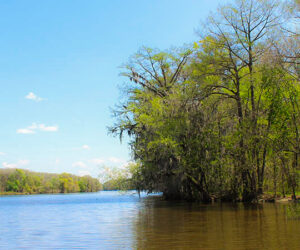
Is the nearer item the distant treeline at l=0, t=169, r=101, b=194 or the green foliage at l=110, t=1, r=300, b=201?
the green foliage at l=110, t=1, r=300, b=201

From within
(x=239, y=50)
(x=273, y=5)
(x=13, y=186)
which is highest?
(x=273, y=5)

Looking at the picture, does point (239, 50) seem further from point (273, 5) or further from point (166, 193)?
point (166, 193)

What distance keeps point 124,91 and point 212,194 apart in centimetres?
1249

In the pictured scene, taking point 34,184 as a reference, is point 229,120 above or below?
above

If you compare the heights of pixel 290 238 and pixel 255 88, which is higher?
pixel 255 88

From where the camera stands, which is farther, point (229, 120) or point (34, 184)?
point (34, 184)

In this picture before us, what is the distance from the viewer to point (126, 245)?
788 cm

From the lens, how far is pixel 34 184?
114m

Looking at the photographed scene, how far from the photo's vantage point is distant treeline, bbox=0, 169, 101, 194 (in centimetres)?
11162

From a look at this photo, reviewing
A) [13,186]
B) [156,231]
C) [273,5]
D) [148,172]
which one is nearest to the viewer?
[156,231]

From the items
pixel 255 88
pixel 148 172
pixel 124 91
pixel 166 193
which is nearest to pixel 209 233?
pixel 255 88

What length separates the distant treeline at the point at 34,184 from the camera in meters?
112

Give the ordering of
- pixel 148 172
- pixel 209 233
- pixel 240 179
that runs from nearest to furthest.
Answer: pixel 209 233
pixel 240 179
pixel 148 172

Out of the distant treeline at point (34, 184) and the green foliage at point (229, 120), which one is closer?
the green foliage at point (229, 120)
